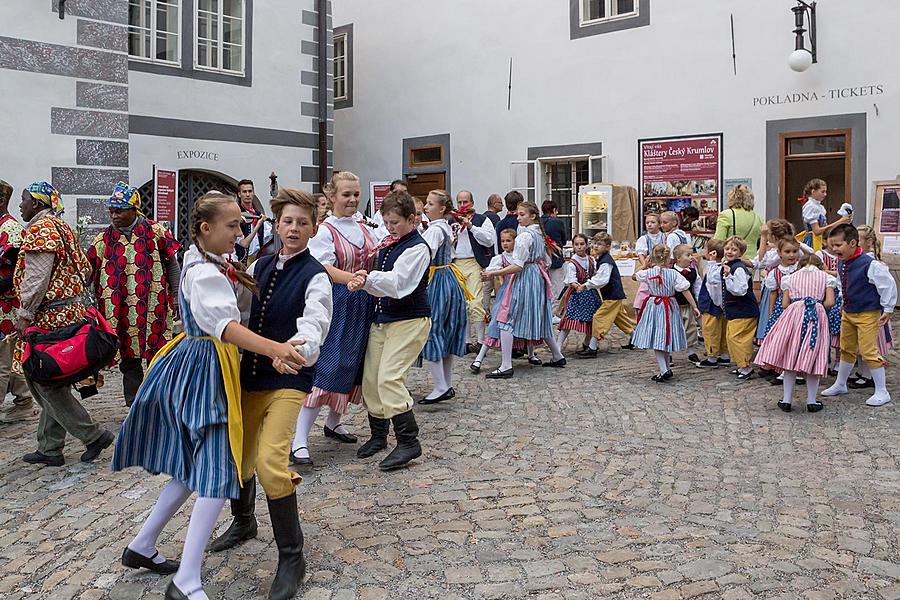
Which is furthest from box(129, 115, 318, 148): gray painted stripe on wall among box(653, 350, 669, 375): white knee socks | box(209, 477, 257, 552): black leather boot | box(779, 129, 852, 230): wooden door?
box(209, 477, 257, 552): black leather boot

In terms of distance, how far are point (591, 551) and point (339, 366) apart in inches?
78.9

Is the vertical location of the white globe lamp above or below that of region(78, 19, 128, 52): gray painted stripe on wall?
above

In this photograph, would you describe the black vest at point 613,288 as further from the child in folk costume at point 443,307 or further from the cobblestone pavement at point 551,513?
the child in folk costume at point 443,307

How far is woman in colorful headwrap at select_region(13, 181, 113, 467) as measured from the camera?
5.36 metres

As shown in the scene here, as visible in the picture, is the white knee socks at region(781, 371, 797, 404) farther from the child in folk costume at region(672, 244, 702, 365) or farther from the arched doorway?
the arched doorway

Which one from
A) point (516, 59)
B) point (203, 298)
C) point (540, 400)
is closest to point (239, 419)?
point (203, 298)

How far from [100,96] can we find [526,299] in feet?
17.0

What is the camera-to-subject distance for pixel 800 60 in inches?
462

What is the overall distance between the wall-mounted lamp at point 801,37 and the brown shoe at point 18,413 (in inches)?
388

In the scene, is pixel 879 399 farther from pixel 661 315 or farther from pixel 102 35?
pixel 102 35

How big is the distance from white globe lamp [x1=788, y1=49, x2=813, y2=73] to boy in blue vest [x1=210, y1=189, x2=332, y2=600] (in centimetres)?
972

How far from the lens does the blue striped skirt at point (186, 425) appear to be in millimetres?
3365

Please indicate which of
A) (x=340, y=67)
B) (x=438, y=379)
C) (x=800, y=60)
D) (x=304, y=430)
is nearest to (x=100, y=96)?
(x=438, y=379)

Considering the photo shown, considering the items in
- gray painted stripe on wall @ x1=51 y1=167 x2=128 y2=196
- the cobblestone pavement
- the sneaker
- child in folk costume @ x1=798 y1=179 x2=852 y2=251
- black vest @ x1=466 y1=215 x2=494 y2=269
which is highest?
gray painted stripe on wall @ x1=51 y1=167 x2=128 y2=196
